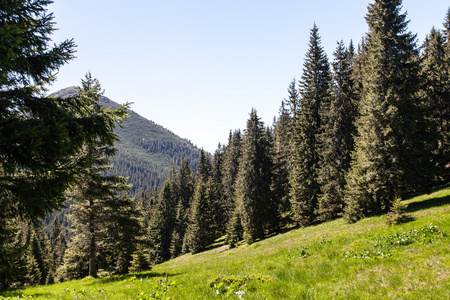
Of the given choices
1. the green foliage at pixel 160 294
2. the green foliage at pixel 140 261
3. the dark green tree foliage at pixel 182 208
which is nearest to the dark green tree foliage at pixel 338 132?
the green foliage at pixel 140 261

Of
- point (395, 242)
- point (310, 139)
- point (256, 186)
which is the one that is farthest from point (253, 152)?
point (395, 242)

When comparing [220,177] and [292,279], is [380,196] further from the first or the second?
[220,177]

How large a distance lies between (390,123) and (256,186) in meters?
21.8

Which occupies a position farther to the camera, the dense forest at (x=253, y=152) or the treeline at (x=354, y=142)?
the treeline at (x=354, y=142)

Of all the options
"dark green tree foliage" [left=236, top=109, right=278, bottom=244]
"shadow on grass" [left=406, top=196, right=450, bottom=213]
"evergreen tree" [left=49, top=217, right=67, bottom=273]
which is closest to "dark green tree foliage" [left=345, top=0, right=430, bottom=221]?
"shadow on grass" [left=406, top=196, right=450, bottom=213]

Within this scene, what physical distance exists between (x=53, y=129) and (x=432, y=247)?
12922 millimetres

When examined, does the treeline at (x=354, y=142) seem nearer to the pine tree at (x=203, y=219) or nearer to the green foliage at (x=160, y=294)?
the pine tree at (x=203, y=219)

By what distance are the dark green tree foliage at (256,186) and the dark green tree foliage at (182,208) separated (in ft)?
93.7

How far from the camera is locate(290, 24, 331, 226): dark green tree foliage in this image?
31544 millimetres

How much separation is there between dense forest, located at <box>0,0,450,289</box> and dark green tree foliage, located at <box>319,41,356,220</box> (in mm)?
127

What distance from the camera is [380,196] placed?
22125 millimetres

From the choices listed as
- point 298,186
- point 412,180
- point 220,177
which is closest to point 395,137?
point 412,180

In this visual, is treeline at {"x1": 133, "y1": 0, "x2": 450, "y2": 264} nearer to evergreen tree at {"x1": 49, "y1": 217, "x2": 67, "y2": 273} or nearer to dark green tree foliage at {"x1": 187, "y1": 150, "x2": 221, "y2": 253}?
dark green tree foliage at {"x1": 187, "y1": 150, "x2": 221, "y2": 253}

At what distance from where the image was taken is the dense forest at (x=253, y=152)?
7453 mm
